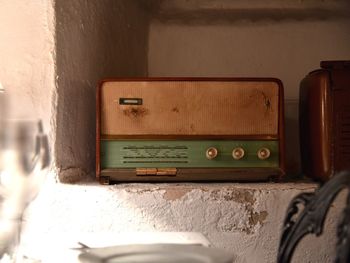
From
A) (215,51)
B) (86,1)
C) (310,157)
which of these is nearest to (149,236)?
(310,157)

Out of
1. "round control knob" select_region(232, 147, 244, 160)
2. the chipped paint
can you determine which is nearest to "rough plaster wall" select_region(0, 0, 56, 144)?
the chipped paint

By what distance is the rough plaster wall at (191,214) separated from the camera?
0.96m

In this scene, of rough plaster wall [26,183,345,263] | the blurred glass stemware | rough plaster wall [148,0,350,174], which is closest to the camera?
the blurred glass stemware

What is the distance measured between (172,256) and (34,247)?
45 centimetres

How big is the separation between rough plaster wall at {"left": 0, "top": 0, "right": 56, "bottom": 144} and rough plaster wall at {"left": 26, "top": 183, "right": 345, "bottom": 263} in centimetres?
15

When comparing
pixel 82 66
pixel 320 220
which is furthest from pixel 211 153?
pixel 320 220

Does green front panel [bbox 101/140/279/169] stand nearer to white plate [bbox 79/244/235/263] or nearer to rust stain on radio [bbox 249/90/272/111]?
rust stain on radio [bbox 249/90/272/111]

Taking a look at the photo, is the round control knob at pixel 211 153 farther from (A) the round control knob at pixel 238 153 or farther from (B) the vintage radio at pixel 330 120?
(B) the vintage radio at pixel 330 120

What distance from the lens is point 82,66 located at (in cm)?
110

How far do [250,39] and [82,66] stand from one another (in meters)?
0.55

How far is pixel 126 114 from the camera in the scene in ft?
3.36

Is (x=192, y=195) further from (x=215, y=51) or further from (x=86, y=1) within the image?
(x=215, y=51)

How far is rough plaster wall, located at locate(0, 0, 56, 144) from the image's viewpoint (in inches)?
39.5

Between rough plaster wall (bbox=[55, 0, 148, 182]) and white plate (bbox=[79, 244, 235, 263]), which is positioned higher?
rough plaster wall (bbox=[55, 0, 148, 182])
